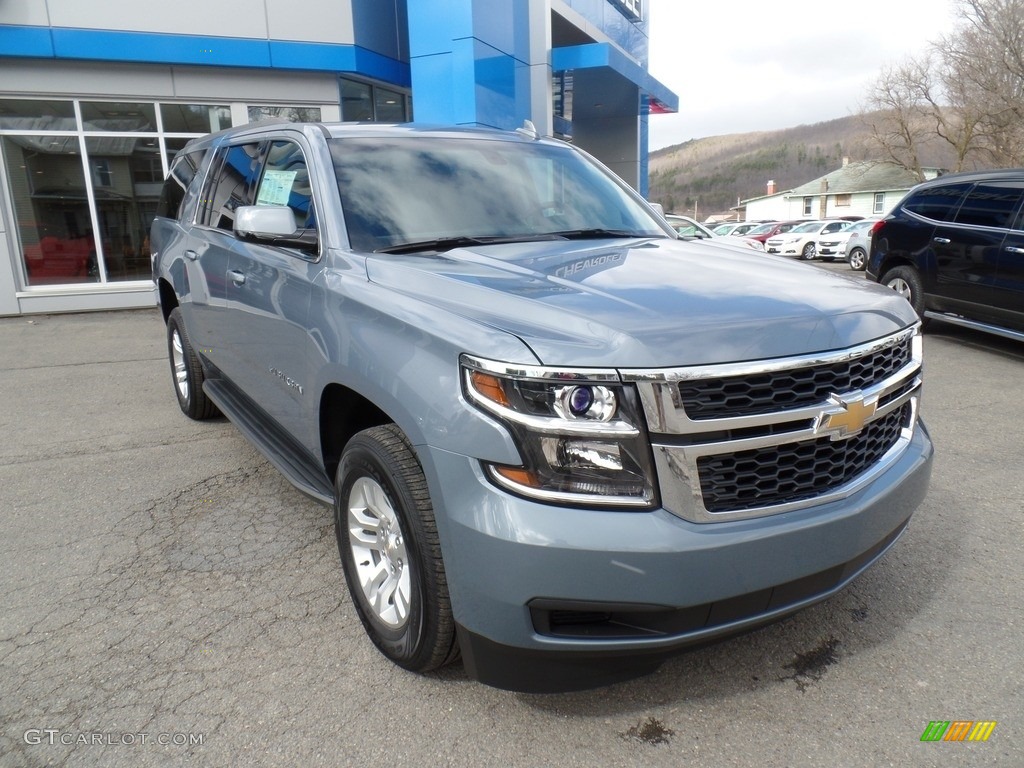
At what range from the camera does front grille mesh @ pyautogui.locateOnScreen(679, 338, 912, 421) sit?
1.97 metres

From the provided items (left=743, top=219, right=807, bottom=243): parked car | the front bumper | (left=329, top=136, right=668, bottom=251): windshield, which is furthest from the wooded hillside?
the front bumper

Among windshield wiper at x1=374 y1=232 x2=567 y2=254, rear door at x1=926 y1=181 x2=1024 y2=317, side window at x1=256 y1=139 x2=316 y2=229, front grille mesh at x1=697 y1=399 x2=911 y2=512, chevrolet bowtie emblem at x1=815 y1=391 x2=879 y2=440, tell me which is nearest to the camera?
front grille mesh at x1=697 y1=399 x2=911 y2=512

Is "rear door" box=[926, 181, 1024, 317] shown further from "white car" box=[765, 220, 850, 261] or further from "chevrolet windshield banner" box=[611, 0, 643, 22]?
"white car" box=[765, 220, 850, 261]

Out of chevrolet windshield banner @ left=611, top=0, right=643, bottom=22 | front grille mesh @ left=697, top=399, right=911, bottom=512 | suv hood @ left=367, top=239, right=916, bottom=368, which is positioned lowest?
front grille mesh @ left=697, top=399, right=911, bottom=512

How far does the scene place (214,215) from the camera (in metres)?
4.40

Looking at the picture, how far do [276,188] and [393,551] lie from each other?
198cm

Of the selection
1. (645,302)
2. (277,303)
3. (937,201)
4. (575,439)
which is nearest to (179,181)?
(277,303)

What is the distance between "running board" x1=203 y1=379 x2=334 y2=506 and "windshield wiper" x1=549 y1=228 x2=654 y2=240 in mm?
1466

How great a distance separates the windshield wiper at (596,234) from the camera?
3.34m

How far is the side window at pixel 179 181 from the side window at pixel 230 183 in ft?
1.63

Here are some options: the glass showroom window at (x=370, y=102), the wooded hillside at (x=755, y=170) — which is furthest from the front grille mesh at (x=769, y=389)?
the wooded hillside at (x=755, y=170)

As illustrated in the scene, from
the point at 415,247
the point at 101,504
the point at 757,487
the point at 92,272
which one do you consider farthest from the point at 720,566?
the point at 92,272

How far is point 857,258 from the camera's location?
2278 cm

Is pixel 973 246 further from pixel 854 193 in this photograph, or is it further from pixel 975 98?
pixel 854 193
